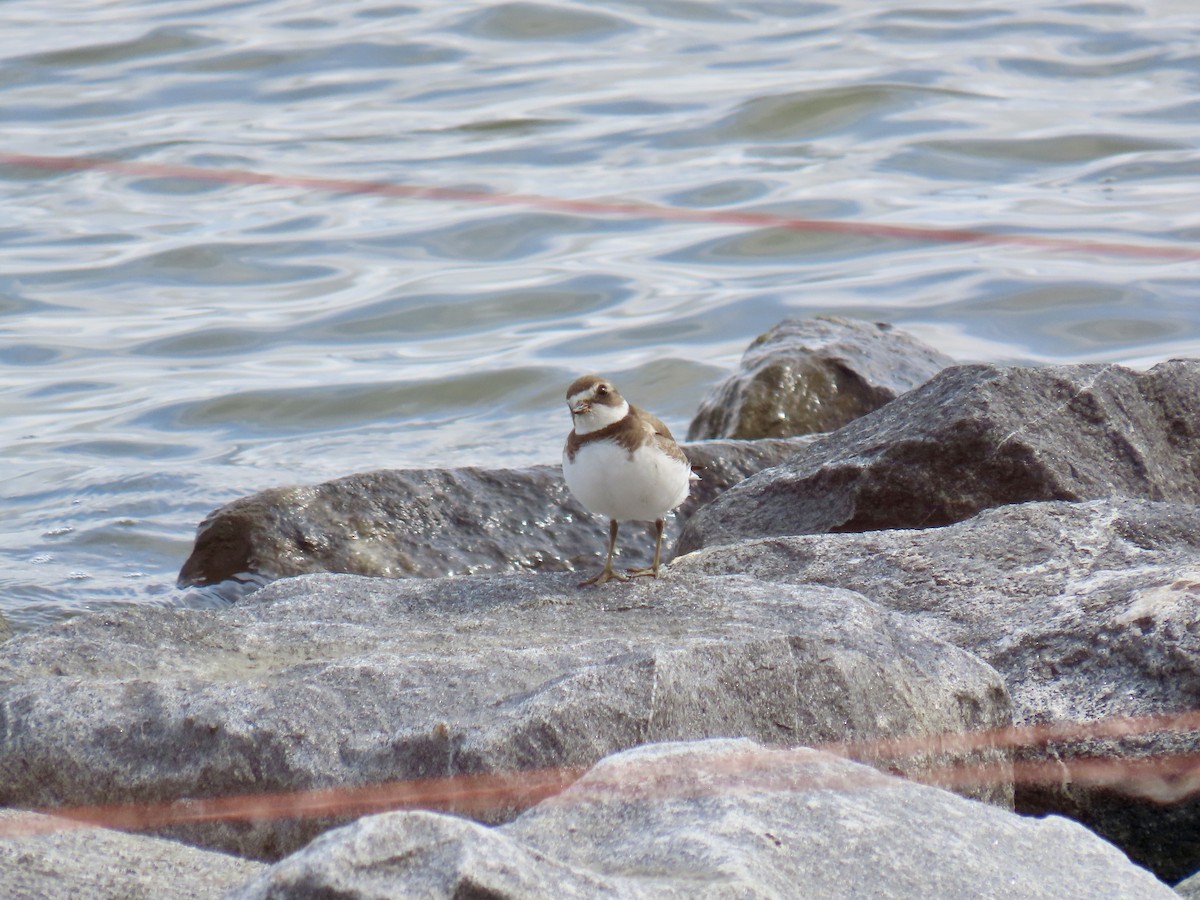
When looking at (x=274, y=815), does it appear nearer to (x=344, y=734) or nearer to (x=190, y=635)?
(x=344, y=734)

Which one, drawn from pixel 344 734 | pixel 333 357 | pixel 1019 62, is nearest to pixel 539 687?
pixel 344 734

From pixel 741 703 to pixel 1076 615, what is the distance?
113cm

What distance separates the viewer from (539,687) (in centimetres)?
364

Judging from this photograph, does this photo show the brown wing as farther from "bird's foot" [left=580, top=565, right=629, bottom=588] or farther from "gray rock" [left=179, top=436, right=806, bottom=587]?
"gray rock" [left=179, top=436, right=806, bottom=587]

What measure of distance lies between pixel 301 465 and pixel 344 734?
670 centimetres

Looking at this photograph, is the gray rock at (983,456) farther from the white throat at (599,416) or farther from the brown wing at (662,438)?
the white throat at (599,416)

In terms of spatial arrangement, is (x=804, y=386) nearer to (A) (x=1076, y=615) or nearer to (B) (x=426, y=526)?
(B) (x=426, y=526)

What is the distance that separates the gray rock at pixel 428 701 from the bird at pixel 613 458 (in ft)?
3.41

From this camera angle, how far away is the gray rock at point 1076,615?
4004mm

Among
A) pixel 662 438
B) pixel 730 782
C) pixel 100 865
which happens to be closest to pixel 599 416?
pixel 662 438

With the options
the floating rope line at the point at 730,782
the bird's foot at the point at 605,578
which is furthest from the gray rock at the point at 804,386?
the floating rope line at the point at 730,782

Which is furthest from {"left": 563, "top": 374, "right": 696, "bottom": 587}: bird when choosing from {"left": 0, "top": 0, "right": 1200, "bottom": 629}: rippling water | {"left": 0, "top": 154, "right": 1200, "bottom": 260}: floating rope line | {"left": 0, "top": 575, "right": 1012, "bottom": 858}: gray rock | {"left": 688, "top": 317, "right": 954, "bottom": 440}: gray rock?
{"left": 0, "top": 154, "right": 1200, "bottom": 260}: floating rope line

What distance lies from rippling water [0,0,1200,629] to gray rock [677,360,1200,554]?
3223 mm

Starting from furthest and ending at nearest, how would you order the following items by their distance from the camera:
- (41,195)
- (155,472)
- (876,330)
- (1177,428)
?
(41,195) < (155,472) < (876,330) < (1177,428)
